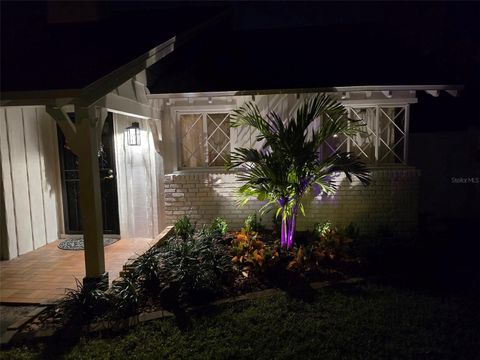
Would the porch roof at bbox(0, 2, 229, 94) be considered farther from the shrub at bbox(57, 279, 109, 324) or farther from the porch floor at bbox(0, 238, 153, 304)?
the porch floor at bbox(0, 238, 153, 304)

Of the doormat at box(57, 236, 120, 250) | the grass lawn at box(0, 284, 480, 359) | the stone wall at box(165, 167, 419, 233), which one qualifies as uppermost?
the stone wall at box(165, 167, 419, 233)

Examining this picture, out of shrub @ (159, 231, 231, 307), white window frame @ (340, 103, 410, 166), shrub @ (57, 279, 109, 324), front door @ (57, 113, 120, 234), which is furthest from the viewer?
front door @ (57, 113, 120, 234)

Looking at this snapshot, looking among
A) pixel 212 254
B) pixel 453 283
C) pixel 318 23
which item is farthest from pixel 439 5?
pixel 212 254

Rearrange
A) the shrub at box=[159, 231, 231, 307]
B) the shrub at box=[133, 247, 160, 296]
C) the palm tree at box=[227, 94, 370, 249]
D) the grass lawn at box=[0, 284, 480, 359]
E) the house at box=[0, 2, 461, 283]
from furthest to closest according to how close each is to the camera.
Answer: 1. the house at box=[0, 2, 461, 283]
2. the palm tree at box=[227, 94, 370, 249]
3. the shrub at box=[133, 247, 160, 296]
4. the shrub at box=[159, 231, 231, 307]
5. the grass lawn at box=[0, 284, 480, 359]

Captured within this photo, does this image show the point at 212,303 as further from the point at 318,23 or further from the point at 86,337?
the point at 318,23

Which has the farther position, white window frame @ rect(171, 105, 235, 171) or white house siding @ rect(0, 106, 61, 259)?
white window frame @ rect(171, 105, 235, 171)

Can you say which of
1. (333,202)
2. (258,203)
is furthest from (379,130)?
(258,203)

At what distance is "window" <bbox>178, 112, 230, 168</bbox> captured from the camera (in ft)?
21.7

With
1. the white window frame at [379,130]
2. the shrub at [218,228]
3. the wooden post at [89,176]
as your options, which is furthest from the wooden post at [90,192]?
the white window frame at [379,130]

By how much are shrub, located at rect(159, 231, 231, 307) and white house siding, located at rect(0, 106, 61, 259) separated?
2.86 metres

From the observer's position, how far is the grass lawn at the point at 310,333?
10.2 ft

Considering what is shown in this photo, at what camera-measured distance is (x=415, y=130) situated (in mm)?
8719

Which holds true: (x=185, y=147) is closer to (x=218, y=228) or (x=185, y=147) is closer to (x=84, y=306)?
(x=218, y=228)

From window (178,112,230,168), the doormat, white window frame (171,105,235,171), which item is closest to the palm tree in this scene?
white window frame (171,105,235,171)
